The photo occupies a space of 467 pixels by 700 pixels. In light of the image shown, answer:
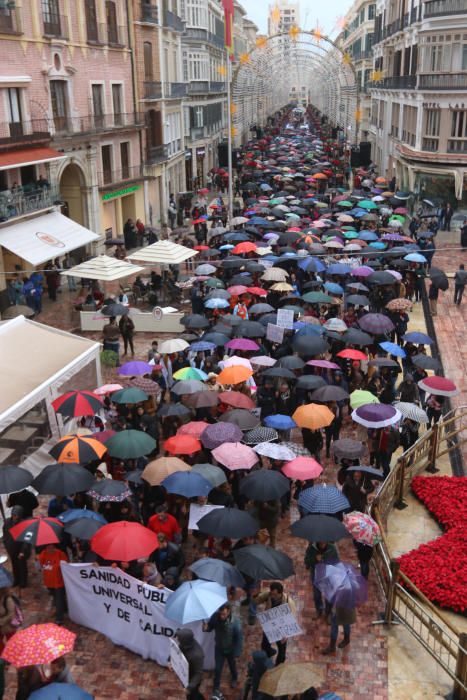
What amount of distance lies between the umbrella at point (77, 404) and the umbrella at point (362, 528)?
511 centimetres

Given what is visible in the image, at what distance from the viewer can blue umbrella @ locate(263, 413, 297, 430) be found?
1254 cm

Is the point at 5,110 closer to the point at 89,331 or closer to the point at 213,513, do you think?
the point at 89,331

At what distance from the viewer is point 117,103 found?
34.1 metres

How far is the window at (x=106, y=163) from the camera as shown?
32.7 m


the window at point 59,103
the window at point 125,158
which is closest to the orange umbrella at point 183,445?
the window at point 59,103

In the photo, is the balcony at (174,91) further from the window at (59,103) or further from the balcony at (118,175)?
the window at (59,103)

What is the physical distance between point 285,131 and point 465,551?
106 m

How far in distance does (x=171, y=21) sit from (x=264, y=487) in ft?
122

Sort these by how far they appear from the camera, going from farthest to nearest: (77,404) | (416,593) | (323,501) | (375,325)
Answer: (375,325) < (77,404) < (323,501) < (416,593)

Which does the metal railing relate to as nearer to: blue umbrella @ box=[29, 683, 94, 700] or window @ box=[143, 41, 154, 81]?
blue umbrella @ box=[29, 683, 94, 700]

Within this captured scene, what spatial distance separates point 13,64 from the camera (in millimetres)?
24562

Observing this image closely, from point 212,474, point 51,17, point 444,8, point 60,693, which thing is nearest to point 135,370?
point 212,474

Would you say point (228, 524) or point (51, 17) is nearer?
point (228, 524)

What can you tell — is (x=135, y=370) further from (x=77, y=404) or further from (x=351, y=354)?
(x=351, y=354)
